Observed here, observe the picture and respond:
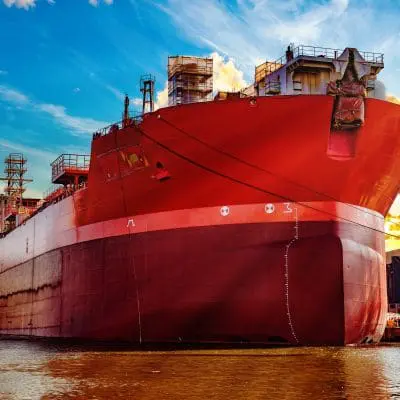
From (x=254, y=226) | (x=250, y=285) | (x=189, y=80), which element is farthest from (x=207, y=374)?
(x=189, y=80)

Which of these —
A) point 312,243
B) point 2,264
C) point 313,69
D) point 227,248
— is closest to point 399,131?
point 312,243

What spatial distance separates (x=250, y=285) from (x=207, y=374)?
4.39 metres

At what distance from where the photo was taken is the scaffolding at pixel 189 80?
72.2 feet

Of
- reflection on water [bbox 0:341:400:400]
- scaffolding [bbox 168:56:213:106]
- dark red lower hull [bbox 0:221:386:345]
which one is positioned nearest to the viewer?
reflection on water [bbox 0:341:400:400]

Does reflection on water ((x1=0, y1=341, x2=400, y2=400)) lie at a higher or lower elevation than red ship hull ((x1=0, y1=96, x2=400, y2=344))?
lower

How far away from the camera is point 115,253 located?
50.6 ft

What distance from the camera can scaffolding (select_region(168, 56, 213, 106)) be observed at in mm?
22016

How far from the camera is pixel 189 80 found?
2231cm

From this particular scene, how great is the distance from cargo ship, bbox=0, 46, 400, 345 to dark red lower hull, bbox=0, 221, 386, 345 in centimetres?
2

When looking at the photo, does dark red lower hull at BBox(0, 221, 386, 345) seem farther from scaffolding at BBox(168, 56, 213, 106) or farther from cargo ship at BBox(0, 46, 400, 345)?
scaffolding at BBox(168, 56, 213, 106)

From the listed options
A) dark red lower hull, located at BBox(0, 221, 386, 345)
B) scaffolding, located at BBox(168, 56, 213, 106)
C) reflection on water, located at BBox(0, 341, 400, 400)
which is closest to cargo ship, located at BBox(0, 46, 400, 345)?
dark red lower hull, located at BBox(0, 221, 386, 345)

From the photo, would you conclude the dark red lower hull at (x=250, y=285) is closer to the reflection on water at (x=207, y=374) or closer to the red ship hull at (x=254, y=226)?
the red ship hull at (x=254, y=226)

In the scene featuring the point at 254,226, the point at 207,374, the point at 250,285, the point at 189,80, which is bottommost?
the point at 207,374

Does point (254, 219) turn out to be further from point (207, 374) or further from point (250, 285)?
point (207, 374)
